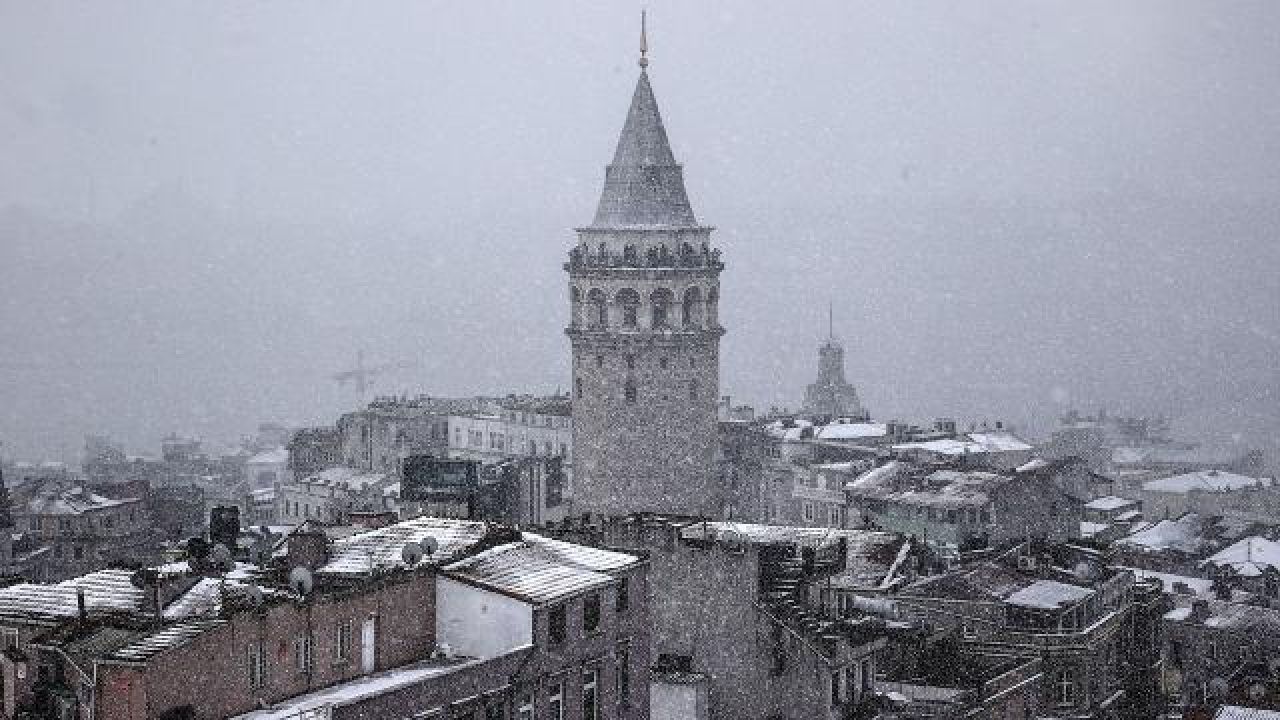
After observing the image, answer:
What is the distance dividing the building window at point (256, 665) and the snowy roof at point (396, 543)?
3565mm

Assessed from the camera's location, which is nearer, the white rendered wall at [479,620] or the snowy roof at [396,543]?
the white rendered wall at [479,620]

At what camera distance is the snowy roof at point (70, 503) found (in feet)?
275

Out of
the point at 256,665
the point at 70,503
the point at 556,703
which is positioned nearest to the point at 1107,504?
the point at 70,503

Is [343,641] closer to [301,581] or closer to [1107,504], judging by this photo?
[301,581]

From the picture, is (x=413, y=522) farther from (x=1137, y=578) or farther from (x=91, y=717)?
(x=1137, y=578)

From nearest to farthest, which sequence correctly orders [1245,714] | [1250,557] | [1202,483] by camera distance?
1. [1245,714]
2. [1250,557]
3. [1202,483]

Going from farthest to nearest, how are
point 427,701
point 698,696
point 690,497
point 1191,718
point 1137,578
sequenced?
point 690,497 < point 1137,578 < point 1191,718 < point 698,696 < point 427,701

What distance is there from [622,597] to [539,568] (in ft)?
4.73

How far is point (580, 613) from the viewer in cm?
3359

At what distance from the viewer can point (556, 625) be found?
3294 centimetres

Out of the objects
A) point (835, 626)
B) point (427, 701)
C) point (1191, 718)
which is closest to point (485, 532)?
point (427, 701)

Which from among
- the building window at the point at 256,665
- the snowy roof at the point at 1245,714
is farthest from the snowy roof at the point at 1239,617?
the building window at the point at 256,665

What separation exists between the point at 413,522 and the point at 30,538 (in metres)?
46.8

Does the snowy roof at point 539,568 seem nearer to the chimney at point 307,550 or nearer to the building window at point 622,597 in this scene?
the building window at point 622,597
